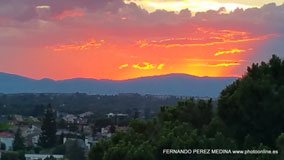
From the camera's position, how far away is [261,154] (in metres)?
10.9

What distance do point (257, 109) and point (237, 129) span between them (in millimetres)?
652

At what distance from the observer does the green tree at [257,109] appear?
12828mm

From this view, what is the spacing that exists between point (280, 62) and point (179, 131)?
2.97m

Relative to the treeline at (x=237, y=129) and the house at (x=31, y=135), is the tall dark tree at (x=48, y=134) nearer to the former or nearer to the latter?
the house at (x=31, y=135)

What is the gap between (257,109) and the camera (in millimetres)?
12906

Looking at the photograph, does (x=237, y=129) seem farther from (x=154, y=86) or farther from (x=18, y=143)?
(x=154, y=86)

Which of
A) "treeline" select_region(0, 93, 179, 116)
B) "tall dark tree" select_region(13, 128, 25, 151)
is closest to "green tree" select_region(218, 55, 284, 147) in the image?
"tall dark tree" select_region(13, 128, 25, 151)

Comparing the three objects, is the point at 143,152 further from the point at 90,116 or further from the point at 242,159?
the point at 90,116

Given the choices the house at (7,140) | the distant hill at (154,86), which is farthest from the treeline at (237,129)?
the distant hill at (154,86)

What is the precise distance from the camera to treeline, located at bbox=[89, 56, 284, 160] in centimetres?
1163

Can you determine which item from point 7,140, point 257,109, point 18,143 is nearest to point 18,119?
point 7,140

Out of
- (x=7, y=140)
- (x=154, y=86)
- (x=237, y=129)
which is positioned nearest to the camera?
(x=237, y=129)

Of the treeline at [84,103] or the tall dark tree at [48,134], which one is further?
the treeline at [84,103]

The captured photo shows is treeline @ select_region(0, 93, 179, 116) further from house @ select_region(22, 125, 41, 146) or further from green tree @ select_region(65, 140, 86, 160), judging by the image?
green tree @ select_region(65, 140, 86, 160)
